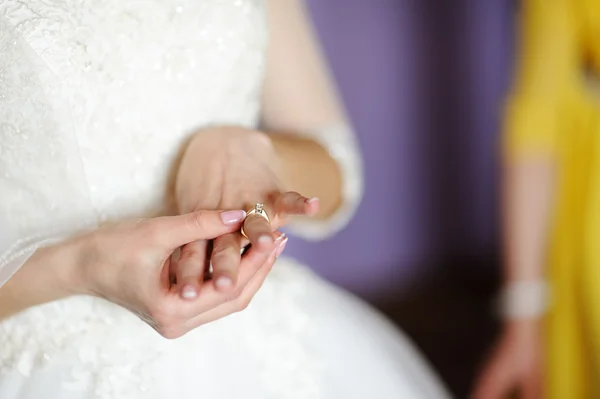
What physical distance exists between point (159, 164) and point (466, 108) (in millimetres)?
1220

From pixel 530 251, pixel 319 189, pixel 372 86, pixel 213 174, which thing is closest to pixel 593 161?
pixel 530 251

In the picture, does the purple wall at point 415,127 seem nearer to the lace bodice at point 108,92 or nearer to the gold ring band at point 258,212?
the lace bodice at point 108,92

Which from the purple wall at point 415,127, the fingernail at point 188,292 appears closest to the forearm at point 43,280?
the fingernail at point 188,292

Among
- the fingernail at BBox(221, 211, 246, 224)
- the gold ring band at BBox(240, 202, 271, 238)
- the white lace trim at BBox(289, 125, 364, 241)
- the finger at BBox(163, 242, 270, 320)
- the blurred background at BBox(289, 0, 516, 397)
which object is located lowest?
the blurred background at BBox(289, 0, 516, 397)

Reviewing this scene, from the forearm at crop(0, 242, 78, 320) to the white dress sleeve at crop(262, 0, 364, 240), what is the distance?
0.32m

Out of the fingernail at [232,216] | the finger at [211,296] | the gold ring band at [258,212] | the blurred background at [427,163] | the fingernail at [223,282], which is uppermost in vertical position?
the fingernail at [232,216]

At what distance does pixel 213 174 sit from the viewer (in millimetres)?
560

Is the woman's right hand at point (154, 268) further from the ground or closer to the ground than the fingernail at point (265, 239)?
closer to the ground

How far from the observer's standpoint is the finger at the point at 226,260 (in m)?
0.41

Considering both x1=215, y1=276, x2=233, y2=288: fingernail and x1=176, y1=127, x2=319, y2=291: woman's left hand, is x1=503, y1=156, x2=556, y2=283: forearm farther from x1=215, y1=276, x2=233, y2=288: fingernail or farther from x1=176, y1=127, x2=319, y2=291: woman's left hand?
x1=215, y1=276, x2=233, y2=288: fingernail

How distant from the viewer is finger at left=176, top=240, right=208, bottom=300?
1.38 feet

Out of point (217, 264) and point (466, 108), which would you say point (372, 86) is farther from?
point (217, 264)

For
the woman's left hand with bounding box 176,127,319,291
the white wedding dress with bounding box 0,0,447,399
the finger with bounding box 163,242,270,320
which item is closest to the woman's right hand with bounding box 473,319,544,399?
the white wedding dress with bounding box 0,0,447,399

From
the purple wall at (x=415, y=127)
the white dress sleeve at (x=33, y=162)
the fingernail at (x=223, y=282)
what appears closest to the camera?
the fingernail at (x=223, y=282)
